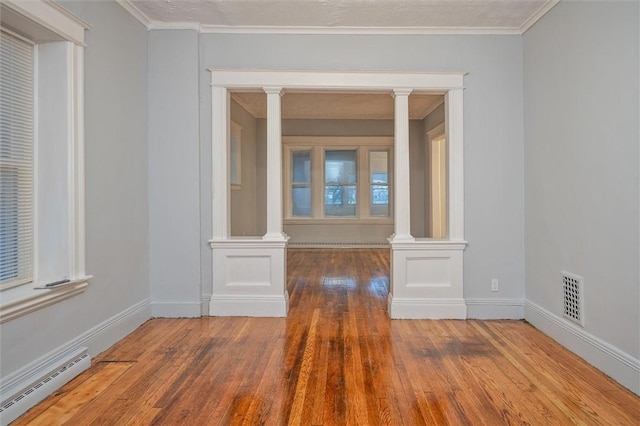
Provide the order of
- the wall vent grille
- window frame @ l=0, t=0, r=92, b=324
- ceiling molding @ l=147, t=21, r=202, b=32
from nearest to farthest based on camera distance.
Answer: window frame @ l=0, t=0, r=92, b=324 → the wall vent grille → ceiling molding @ l=147, t=21, r=202, b=32

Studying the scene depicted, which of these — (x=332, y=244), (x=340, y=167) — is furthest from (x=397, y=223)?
(x=340, y=167)

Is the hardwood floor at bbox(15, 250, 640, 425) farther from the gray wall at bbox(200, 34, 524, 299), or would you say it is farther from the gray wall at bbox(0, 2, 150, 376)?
the gray wall at bbox(200, 34, 524, 299)

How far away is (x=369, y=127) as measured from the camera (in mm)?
7871

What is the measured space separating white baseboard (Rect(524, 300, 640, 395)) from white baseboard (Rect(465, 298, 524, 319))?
0.51ft

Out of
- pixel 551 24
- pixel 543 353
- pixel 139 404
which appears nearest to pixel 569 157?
pixel 551 24

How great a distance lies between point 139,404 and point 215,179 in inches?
79.1

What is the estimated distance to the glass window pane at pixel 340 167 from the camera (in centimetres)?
820

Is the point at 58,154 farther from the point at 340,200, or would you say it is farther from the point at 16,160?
the point at 340,200

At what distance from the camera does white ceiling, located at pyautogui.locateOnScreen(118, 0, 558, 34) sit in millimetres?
3031

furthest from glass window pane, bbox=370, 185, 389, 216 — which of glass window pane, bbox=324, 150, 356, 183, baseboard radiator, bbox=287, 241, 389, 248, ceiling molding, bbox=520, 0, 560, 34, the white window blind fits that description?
the white window blind

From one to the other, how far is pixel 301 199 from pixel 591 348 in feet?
20.7

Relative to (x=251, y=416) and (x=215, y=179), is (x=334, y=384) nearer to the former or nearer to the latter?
(x=251, y=416)

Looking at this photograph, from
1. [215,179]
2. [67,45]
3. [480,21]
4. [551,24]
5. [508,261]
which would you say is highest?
[480,21]

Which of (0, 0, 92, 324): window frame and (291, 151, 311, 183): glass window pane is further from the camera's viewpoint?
(291, 151, 311, 183): glass window pane
